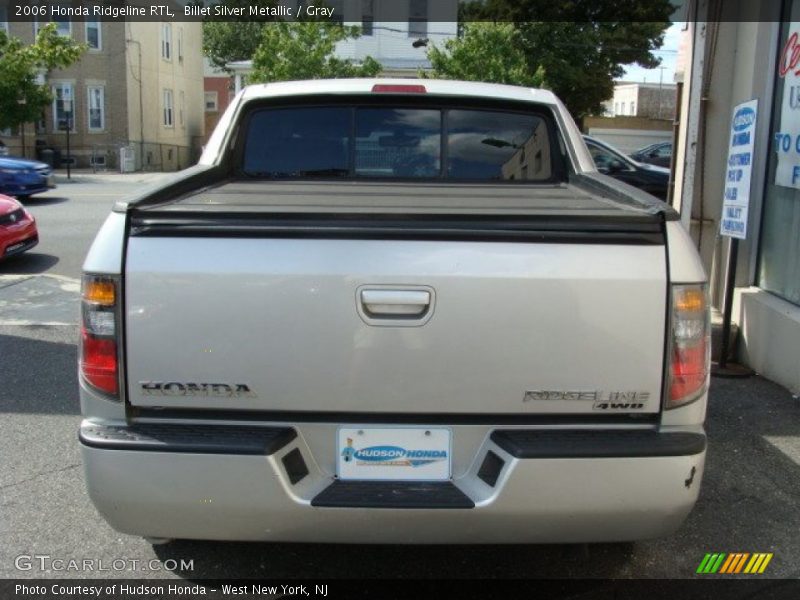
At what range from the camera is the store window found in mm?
6031

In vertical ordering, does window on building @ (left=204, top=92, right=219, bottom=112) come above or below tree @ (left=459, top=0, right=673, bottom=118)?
below

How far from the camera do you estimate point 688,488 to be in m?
2.76

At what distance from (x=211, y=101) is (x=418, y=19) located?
2830 centimetres

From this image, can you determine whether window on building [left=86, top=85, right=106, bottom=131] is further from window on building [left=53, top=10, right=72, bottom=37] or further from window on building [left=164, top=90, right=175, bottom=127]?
window on building [left=164, top=90, right=175, bottom=127]

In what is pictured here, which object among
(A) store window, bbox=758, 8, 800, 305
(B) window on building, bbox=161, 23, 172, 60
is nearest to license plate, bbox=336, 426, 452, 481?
(A) store window, bbox=758, 8, 800, 305

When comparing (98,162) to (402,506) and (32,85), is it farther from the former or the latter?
(402,506)

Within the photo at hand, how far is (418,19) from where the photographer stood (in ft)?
110

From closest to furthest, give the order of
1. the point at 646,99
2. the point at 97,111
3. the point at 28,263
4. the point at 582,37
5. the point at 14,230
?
the point at 14,230, the point at 28,263, the point at 582,37, the point at 97,111, the point at 646,99

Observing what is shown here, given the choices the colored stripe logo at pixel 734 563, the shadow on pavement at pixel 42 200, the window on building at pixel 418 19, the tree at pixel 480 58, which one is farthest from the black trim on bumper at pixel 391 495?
the window on building at pixel 418 19

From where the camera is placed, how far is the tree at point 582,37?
35.0 meters

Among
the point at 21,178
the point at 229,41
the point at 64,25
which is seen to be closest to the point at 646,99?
the point at 229,41

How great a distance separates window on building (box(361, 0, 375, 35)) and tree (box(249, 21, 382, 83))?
6593mm

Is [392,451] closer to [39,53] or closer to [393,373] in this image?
[393,373]

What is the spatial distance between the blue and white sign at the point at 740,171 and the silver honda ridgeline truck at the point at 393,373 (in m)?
3.47
